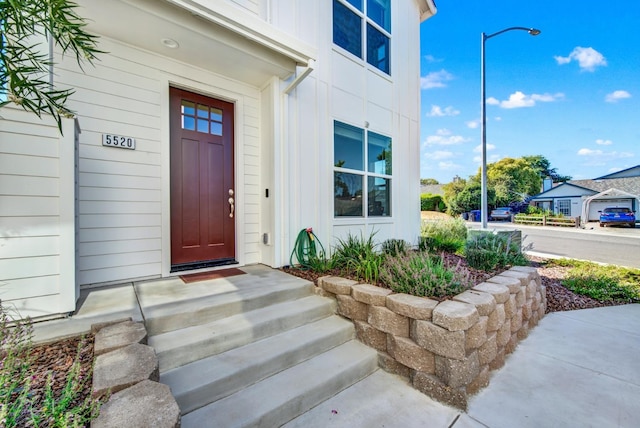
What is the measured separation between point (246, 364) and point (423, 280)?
1724 mm

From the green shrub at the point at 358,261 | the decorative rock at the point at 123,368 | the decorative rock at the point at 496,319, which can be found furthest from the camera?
the green shrub at the point at 358,261

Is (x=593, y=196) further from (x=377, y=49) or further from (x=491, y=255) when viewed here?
(x=377, y=49)

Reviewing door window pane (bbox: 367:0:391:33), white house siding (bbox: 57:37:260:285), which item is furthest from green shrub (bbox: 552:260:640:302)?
white house siding (bbox: 57:37:260:285)

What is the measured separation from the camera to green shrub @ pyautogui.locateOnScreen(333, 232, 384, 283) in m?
3.00

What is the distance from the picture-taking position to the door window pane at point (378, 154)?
5.05 meters

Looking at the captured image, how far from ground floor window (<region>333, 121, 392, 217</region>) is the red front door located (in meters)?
1.73

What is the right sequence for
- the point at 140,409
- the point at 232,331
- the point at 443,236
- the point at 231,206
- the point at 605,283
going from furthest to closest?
the point at 443,236 → the point at 605,283 → the point at 231,206 → the point at 232,331 → the point at 140,409

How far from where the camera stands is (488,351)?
2.22m

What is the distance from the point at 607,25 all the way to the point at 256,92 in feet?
47.0

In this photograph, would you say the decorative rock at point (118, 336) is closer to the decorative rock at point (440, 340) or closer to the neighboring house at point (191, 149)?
the neighboring house at point (191, 149)

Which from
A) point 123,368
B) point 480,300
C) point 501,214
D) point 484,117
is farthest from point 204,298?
point 501,214

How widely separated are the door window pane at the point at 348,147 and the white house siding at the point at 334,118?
13cm

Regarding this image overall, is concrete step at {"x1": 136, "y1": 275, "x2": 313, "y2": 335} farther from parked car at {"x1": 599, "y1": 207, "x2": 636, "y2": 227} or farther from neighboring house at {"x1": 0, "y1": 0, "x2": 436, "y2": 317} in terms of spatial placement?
parked car at {"x1": 599, "y1": 207, "x2": 636, "y2": 227}

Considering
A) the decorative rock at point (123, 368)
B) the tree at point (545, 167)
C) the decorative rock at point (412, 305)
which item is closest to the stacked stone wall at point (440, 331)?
the decorative rock at point (412, 305)
